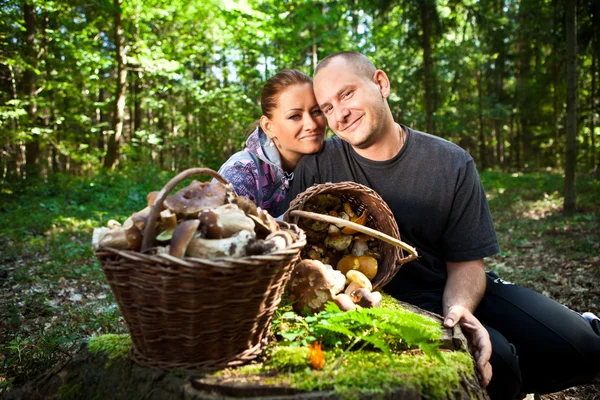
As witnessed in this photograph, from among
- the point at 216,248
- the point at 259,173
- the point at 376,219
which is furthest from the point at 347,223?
the point at 259,173

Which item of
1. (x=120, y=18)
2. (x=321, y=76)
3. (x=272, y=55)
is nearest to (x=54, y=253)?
(x=321, y=76)

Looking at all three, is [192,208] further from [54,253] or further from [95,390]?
[54,253]

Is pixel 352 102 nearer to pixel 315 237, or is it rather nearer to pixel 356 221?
pixel 356 221

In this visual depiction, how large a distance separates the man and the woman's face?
0.63 feet

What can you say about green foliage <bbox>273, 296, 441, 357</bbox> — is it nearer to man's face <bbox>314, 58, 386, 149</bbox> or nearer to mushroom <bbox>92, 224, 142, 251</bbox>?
mushroom <bbox>92, 224, 142, 251</bbox>

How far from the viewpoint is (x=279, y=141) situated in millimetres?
3539

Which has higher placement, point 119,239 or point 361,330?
point 119,239

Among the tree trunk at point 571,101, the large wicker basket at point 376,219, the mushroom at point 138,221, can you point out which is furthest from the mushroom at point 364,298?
the tree trunk at point 571,101

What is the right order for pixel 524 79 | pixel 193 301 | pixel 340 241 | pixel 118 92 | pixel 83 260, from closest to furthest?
pixel 193 301
pixel 340 241
pixel 83 260
pixel 118 92
pixel 524 79

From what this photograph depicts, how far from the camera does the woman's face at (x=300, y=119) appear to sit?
3.31 metres

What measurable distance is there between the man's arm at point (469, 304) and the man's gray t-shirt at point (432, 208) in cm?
8

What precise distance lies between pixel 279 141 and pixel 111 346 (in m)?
2.16

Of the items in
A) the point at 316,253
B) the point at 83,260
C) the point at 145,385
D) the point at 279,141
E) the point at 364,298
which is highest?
the point at 279,141

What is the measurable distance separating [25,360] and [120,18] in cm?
1371
